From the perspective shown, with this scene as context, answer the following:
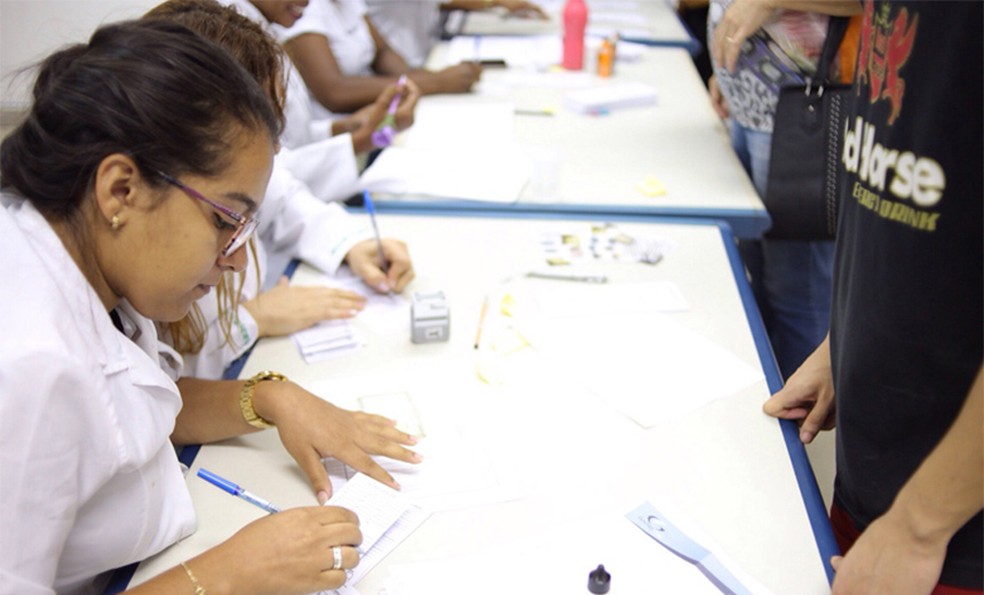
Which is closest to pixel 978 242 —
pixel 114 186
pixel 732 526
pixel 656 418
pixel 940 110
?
pixel 940 110

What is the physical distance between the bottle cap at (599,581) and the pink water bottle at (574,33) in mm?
2315

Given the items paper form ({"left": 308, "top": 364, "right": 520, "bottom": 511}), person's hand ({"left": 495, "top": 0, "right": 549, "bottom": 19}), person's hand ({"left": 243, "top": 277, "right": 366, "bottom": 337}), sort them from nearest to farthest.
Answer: paper form ({"left": 308, "top": 364, "right": 520, "bottom": 511}), person's hand ({"left": 243, "top": 277, "right": 366, "bottom": 337}), person's hand ({"left": 495, "top": 0, "right": 549, "bottom": 19})

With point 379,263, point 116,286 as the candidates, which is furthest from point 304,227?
point 116,286

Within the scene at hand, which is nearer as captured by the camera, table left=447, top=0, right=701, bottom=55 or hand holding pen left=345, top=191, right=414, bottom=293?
hand holding pen left=345, top=191, right=414, bottom=293

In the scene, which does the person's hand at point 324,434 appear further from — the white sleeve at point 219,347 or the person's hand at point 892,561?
the person's hand at point 892,561

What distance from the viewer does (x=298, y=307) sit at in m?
Answer: 1.48

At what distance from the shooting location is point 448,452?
1168 mm

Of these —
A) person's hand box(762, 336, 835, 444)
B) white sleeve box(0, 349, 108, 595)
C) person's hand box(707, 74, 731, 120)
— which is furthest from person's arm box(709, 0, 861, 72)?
white sleeve box(0, 349, 108, 595)

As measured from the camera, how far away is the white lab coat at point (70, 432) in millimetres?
774

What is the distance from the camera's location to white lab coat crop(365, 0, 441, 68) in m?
3.39

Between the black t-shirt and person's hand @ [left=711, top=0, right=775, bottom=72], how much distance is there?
91 centimetres

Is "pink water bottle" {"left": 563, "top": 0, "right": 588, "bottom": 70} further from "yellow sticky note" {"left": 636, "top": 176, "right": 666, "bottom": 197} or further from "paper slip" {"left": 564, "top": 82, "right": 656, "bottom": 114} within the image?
"yellow sticky note" {"left": 636, "top": 176, "right": 666, "bottom": 197}

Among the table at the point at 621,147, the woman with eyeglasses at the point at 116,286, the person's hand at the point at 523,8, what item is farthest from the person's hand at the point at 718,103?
the woman with eyeglasses at the point at 116,286

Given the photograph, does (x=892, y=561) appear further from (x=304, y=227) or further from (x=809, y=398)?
(x=304, y=227)
